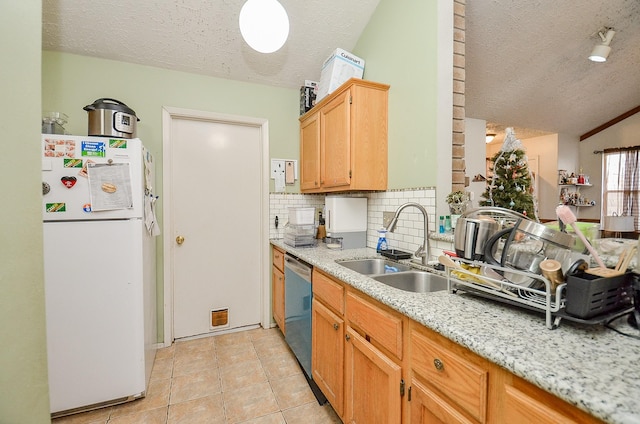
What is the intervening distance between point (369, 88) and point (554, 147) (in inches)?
166

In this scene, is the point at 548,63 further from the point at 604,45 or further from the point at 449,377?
the point at 449,377

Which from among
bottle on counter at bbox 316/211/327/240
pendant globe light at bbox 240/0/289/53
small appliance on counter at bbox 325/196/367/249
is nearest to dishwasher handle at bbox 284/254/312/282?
small appliance on counter at bbox 325/196/367/249

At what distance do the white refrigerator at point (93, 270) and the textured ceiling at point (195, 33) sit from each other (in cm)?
103

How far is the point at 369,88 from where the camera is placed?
2.06 meters

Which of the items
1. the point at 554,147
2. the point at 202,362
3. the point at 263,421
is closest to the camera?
the point at 263,421

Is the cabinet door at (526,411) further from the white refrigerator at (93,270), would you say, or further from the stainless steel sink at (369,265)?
the white refrigerator at (93,270)

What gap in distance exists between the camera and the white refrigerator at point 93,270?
65.0 inches

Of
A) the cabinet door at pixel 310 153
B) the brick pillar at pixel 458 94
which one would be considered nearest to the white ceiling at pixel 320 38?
the brick pillar at pixel 458 94

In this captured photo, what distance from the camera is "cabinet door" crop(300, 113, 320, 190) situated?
8.38 ft

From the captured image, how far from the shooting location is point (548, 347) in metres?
0.69

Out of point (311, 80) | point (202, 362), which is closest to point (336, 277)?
point (202, 362)

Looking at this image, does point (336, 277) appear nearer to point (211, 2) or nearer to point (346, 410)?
point (346, 410)

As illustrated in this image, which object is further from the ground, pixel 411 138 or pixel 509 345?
pixel 411 138

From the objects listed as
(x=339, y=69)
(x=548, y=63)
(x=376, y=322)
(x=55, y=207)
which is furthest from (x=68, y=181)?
(x=548, y=63)
